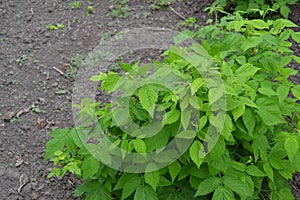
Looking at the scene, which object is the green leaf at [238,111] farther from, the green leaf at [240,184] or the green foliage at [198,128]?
the green leaf at [240,184]

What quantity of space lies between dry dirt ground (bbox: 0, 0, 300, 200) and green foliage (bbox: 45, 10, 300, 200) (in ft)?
2.66

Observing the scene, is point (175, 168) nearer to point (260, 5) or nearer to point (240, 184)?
point (240, 184)

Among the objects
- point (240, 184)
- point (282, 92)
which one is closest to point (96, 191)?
point (240, 184)

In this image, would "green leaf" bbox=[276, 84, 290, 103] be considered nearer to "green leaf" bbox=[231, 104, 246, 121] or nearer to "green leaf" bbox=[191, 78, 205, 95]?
"green leaf" bbox=[231, 104, 246, 121]

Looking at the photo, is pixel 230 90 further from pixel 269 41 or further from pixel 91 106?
pixel 91 106

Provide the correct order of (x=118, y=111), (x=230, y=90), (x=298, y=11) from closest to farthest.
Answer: (x=230, y=90)
(x=118, y=111)
(x=298, y=11)

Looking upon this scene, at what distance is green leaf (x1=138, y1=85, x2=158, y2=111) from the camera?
181 centimetres

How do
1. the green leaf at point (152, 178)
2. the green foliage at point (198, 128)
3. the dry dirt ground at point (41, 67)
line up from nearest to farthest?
1. the green foliage at point (198, 128)
2. the green leaf at point (152, 178)
3. the dry dirt ground at point (41, 67)

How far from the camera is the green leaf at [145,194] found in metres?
2.03

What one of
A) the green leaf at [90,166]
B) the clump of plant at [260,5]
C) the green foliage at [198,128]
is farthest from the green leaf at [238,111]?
the clump of plant at [260,5]

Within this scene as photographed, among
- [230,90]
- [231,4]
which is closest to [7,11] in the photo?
[231,4]

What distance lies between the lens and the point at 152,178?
1.98 meters

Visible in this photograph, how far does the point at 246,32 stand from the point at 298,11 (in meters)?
2.30

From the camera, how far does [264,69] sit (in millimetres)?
2330
